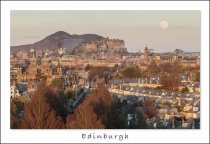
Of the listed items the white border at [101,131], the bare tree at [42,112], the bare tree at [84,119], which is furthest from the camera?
the bare tree at [42,112]

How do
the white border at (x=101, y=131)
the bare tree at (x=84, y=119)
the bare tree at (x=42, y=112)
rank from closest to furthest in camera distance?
the white border at (x=101, y=131), the bare tree at (x=84, y=119), the bare tree at (x=42, y=112)

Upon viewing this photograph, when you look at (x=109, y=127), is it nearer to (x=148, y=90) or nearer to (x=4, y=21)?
(x=148, y=90)

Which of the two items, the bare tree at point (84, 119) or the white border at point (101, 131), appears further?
the bare tree at point (84, 119)

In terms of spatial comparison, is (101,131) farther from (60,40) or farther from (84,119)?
(60,40)

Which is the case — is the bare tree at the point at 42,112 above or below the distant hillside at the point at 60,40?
below

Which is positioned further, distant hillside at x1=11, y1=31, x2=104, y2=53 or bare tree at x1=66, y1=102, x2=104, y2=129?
distant hillside at x1=11, y1=31, x2=104, y2=53

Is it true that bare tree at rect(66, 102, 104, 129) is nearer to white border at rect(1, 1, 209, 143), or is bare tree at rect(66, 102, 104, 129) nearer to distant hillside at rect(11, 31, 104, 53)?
white border at rect(1, 1, 209, 143)

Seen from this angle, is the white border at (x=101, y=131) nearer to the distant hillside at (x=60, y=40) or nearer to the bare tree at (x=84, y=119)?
the bare tree at (x=84, y=119)
